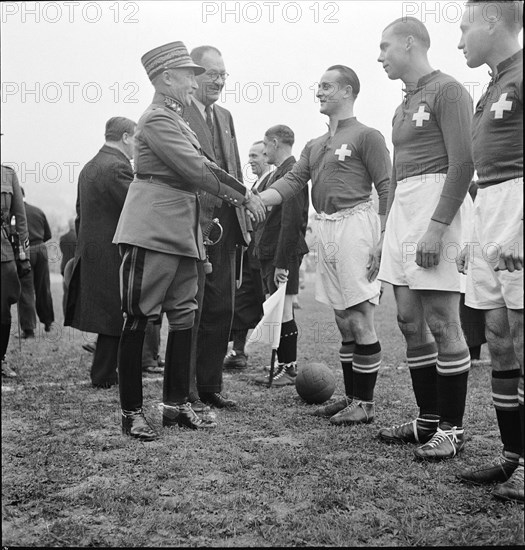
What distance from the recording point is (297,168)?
5449 mm

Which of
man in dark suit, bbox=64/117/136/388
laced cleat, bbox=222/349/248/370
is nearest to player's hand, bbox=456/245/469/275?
man in dark suit, bbox=64/117/136/388

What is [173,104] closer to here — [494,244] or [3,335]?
[494,244]

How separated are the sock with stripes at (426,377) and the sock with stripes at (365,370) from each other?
2.00ft

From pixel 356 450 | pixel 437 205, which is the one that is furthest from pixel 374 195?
pixel 356 450

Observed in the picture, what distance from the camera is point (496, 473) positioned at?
3.42 m

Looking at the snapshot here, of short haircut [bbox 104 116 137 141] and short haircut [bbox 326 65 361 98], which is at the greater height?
short haircut [bbox 326 65 361 98]

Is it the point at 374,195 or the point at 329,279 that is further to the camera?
the point at 374,195

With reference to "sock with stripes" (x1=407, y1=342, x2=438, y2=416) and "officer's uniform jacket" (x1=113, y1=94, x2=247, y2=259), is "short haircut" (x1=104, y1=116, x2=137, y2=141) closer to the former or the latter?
"officer's uniform jacket" (x1=113, y1=94, x2=247, y2=259)

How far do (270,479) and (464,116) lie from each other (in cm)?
212

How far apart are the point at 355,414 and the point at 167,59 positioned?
2.52 m

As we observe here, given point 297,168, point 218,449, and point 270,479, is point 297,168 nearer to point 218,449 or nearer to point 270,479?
point 218,449

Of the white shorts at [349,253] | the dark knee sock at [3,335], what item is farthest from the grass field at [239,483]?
the white shorts at [349,253]

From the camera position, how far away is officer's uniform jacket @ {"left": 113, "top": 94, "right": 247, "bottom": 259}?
4.34 meters

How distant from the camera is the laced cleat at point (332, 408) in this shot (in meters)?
5.09
